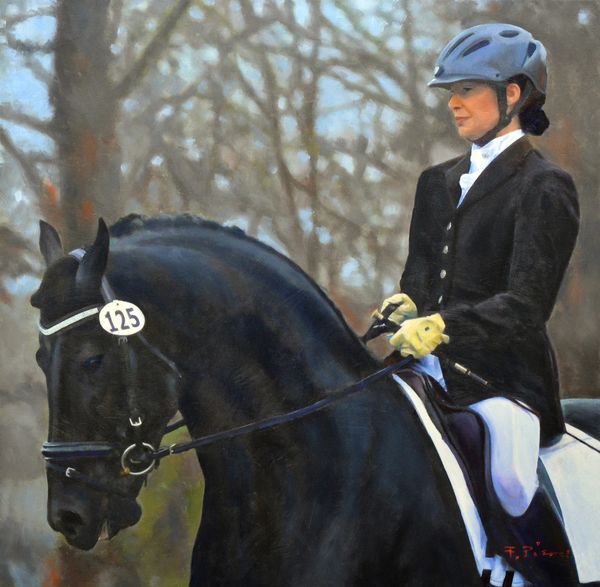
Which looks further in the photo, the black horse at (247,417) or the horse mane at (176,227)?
the horse mane at (176,227)

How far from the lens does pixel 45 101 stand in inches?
141

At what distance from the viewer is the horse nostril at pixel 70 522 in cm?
215

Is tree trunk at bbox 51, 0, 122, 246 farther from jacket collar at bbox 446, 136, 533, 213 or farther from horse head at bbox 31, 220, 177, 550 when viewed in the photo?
jacket collar at bbox 446, 136, 533, 213

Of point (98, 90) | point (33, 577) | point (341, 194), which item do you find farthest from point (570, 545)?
point (98, 90)

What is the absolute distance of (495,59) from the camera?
8.89 feet

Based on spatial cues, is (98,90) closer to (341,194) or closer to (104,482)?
(341,194)

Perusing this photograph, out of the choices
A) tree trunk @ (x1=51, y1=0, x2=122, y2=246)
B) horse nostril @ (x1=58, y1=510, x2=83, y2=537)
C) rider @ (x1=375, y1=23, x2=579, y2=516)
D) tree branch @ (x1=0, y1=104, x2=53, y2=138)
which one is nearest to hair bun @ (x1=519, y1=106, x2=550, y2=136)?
rider @ (x1=375, y1=23, x2=579, y2=516)

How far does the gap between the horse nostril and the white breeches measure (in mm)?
1243

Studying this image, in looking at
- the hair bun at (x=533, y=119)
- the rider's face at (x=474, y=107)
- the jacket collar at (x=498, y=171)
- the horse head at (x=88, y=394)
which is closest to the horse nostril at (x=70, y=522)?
the horse head at (x=88, y=394)

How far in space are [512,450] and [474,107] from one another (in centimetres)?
122

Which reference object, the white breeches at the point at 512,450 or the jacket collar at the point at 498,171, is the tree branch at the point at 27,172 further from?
the white breeches at the point at 512,450

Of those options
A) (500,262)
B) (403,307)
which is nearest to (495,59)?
(500,262)

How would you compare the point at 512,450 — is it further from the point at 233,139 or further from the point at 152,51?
the point at 152,51

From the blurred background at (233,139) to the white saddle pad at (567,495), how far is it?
0.91 metres
